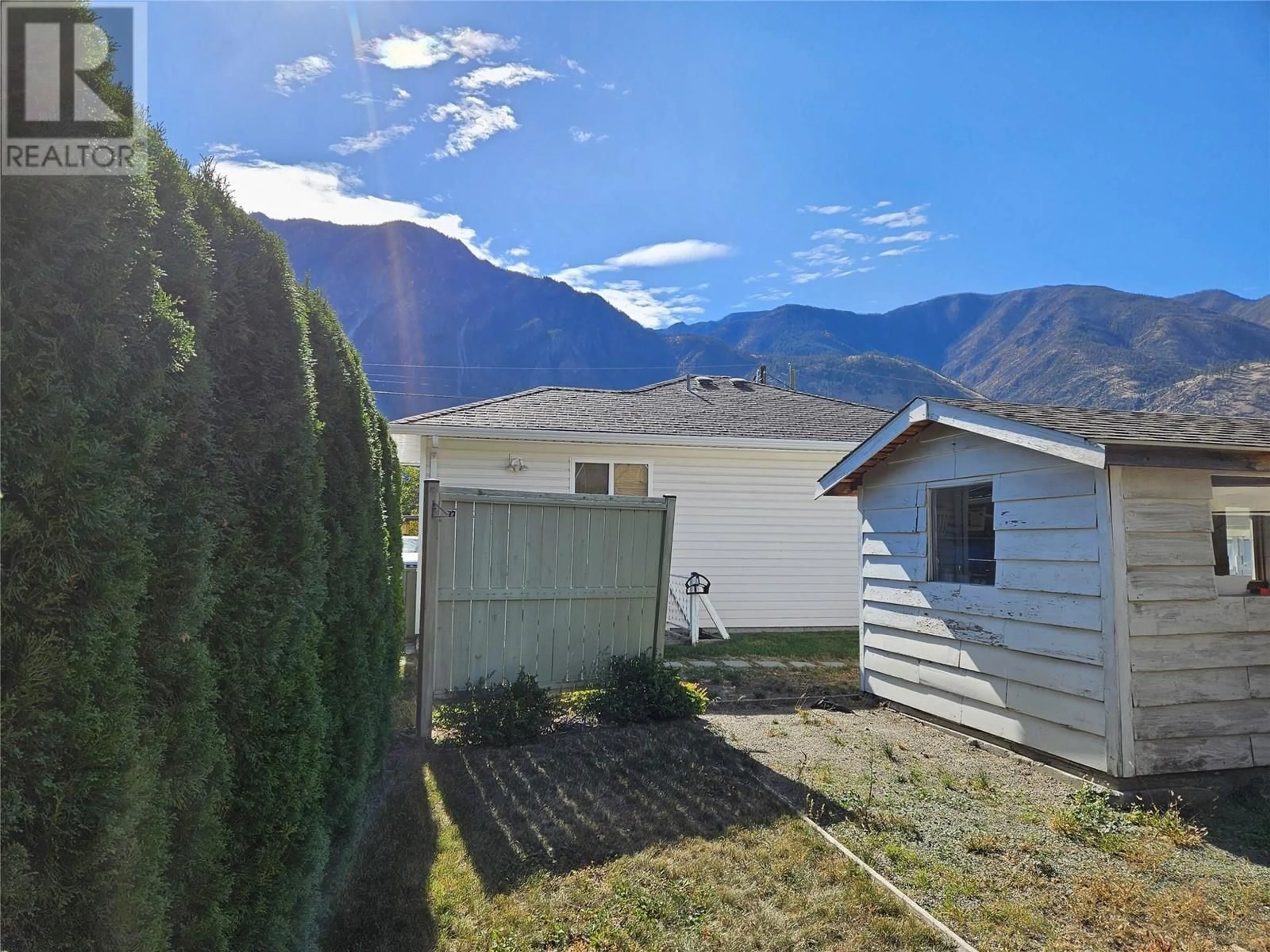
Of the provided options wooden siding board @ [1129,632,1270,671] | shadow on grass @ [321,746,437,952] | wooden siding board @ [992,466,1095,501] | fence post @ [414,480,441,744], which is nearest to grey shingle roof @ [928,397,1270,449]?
wooden siding board @ [992,466,1095,501]

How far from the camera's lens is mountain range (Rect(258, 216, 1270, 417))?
64.9 m

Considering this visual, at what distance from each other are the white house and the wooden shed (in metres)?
4.93

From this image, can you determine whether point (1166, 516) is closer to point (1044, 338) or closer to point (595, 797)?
point (595, 797)

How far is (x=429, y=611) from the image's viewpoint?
201 inches

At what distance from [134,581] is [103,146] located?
97 cm

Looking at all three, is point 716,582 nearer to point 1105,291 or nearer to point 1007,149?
point 1007,149

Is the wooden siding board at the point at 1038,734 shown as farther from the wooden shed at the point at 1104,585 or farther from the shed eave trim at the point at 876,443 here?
the shed eave trim at the point at 876,443

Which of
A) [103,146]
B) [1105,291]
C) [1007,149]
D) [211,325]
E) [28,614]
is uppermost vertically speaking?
[1105,291]

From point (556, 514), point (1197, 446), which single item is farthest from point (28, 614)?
point (1197, 446)

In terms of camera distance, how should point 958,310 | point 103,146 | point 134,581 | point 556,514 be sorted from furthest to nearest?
point 958,310 → point 556,514 → point 103,146 → point 134,581

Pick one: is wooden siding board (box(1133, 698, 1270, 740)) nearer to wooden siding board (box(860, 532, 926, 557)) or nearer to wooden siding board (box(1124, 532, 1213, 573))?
wooden siding board (box(1124, 532, 1213, 573))

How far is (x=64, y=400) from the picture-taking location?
1.23 metres

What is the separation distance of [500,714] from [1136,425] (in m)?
5.17

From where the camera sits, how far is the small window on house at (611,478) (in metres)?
10.3
